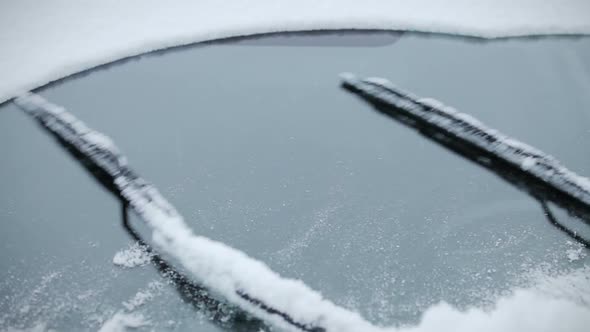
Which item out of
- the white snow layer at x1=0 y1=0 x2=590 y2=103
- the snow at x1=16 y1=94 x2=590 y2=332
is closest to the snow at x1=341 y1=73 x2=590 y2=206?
the snow at x1=16 y1=94 x2=590 y2=332

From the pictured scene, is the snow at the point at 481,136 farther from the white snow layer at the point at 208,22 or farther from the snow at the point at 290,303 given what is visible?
the white snow layer at the point at 208,22

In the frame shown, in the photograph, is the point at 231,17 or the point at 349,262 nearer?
the point at 349,262

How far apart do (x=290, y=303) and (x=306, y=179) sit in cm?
31

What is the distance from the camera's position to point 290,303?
68cm

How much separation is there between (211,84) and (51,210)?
0.54m

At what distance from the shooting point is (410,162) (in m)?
0.95

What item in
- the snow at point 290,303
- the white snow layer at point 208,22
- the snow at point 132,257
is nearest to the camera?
the snow at point 290,303

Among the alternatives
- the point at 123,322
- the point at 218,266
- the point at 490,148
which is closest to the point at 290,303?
the point at 218,266

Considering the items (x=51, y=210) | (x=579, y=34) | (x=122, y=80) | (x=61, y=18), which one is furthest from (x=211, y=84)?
(x=579, y=34)

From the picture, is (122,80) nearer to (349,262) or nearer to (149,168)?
(149,168)

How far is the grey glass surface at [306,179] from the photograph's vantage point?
74 centimetres

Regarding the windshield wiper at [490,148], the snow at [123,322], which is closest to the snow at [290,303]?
the snow at [123,322]

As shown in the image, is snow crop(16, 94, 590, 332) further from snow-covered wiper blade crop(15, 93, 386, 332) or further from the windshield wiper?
the windshield wiper

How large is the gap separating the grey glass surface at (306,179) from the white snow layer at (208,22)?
0.10m
